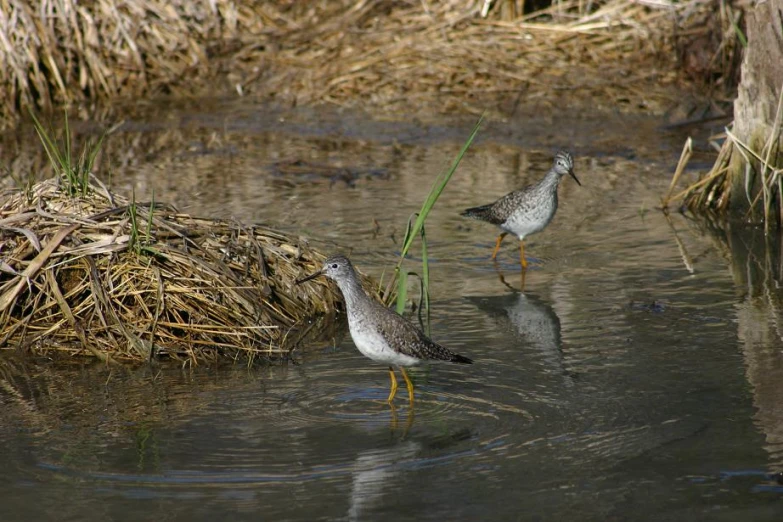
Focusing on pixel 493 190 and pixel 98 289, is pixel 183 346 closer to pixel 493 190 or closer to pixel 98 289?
pixel 98 289

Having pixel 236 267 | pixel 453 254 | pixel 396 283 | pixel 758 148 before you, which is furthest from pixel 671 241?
pixel 236 267

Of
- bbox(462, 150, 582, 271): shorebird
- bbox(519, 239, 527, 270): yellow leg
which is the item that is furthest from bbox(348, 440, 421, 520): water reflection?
bbox(462, 150, 582, 271): shorebird

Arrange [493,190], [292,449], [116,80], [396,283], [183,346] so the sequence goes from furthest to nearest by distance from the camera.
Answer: [116,80] → [493,190] → [396,283] → [183,346] → [292,449]

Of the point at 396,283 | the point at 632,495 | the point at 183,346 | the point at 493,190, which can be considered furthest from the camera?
the point at 493,190

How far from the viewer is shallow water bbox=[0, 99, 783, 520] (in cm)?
549

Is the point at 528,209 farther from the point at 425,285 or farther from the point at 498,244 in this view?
the point at 425,285

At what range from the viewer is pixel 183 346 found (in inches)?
301

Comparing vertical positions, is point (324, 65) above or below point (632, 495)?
above

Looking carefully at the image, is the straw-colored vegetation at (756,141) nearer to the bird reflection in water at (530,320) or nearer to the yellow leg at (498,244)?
the yellow leg at (498,244)

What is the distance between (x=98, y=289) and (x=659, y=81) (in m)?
9.43

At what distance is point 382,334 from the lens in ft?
21.7

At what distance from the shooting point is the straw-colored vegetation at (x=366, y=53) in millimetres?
15008

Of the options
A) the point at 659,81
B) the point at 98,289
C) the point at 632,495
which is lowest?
the point at 632,495

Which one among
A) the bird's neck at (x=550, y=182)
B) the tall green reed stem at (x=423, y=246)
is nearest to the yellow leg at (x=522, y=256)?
the bird's neck at (x=550, y=182)
